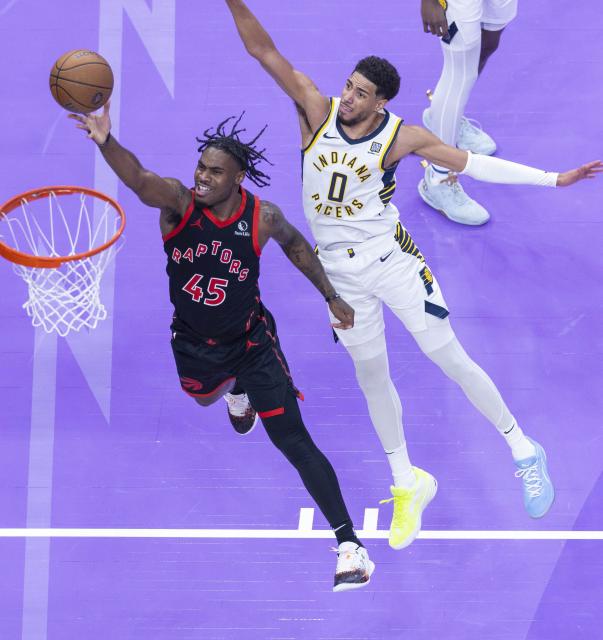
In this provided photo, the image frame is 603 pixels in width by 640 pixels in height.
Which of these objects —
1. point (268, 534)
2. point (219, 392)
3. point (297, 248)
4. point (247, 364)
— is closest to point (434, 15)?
point (297, 248)

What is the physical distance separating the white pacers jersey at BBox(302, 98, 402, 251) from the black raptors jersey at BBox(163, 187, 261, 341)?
0.44 metres

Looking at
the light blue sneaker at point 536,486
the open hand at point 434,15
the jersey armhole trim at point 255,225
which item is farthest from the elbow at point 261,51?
the light blue sneaker at point 536,486

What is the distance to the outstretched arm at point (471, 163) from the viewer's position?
6629 millimetres

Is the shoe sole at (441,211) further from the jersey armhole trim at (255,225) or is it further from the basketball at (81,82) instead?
the basketball at (81,82)

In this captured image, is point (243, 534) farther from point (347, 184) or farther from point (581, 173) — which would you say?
point (581, 173)

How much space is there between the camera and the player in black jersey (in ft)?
20.3

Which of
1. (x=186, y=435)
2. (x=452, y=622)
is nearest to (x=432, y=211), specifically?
(x=186, y=435)

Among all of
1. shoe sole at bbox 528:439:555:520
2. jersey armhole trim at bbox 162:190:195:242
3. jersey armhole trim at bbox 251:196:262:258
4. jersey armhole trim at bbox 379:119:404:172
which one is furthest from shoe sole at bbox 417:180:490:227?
jersey armhole trim at bbox 162:190:195:242

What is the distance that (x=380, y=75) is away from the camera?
6.43 m

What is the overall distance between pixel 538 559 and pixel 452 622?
643 mm

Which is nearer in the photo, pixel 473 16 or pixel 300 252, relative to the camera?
pixel 300 252

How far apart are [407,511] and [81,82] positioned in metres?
3.06

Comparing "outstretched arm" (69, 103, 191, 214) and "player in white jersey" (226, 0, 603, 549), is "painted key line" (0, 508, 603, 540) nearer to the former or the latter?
"player in white jersey" (226, 0, 603, 549)

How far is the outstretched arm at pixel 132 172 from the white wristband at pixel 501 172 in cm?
164
